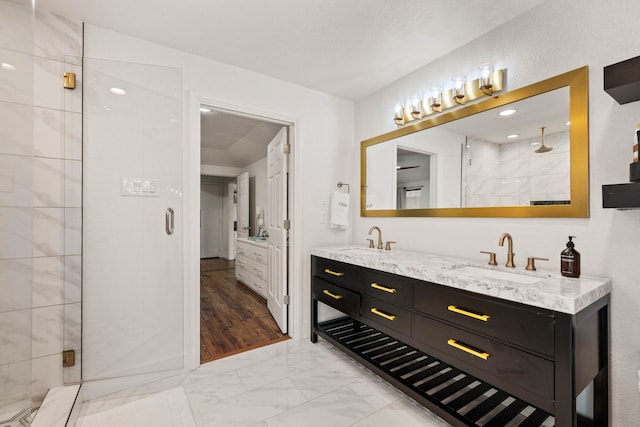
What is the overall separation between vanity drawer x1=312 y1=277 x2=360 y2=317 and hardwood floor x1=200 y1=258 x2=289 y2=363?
62 cm

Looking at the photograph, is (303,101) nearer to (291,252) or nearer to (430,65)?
(430,65)

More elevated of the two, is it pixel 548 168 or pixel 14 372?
pixel 548 168

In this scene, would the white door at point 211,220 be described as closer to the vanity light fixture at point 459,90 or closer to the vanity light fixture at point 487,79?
the vanity light fixture at point 459,90

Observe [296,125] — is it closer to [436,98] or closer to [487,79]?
[436,98]

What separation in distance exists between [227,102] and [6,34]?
51.5 inches

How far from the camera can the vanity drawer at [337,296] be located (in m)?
2.19

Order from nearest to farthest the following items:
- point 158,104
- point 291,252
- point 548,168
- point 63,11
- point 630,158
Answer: point 630,158, point 548,168, point 63,11, point 158,104, point 291,252

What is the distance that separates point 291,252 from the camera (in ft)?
9.13

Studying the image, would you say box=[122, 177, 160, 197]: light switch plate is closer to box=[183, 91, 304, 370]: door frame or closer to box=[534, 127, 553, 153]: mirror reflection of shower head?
box=[183, 91, 304, 370]: door frame

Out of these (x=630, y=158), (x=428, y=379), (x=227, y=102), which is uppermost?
(x=227, y=102)

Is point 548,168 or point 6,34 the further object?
point 548,168

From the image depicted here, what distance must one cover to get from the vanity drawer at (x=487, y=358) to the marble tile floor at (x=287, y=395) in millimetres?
470

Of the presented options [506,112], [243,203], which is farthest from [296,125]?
[243,203]

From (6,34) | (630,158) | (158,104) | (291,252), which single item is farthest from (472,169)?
(6,34)
